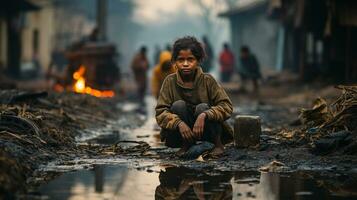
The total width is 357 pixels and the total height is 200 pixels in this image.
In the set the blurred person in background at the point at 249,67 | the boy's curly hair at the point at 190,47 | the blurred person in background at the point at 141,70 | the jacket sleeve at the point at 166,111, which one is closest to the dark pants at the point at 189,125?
the jacket sleeve at the point at 166,111

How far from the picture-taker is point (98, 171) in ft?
25.0

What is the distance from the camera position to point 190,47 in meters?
8.68

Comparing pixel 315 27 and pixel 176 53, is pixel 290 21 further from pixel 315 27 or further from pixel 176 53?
pixel 176 53

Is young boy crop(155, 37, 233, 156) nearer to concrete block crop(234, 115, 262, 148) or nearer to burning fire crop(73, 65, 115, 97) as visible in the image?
concrete block crop(234, 115, 262, 148)

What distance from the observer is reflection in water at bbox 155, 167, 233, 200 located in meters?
6.22

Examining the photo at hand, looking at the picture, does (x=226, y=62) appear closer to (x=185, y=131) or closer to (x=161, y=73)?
(x=161, y=73)

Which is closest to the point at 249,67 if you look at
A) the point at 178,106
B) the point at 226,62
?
the point at 226,62

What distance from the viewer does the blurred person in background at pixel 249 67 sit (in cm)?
2702

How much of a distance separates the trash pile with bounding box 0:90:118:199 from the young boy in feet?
3.75

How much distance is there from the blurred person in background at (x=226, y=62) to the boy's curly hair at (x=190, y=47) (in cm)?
2789

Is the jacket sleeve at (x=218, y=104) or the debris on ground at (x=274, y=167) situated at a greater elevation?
the jacket sleeve at (x=218, y=104)

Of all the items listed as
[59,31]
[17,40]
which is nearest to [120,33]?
[59,31]

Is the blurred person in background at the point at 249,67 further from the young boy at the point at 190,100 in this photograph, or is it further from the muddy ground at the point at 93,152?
the young boy at the point at 190,100

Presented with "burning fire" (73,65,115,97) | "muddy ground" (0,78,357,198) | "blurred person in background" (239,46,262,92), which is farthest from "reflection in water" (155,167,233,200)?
"blurred person in background" (239,46,262,92)
